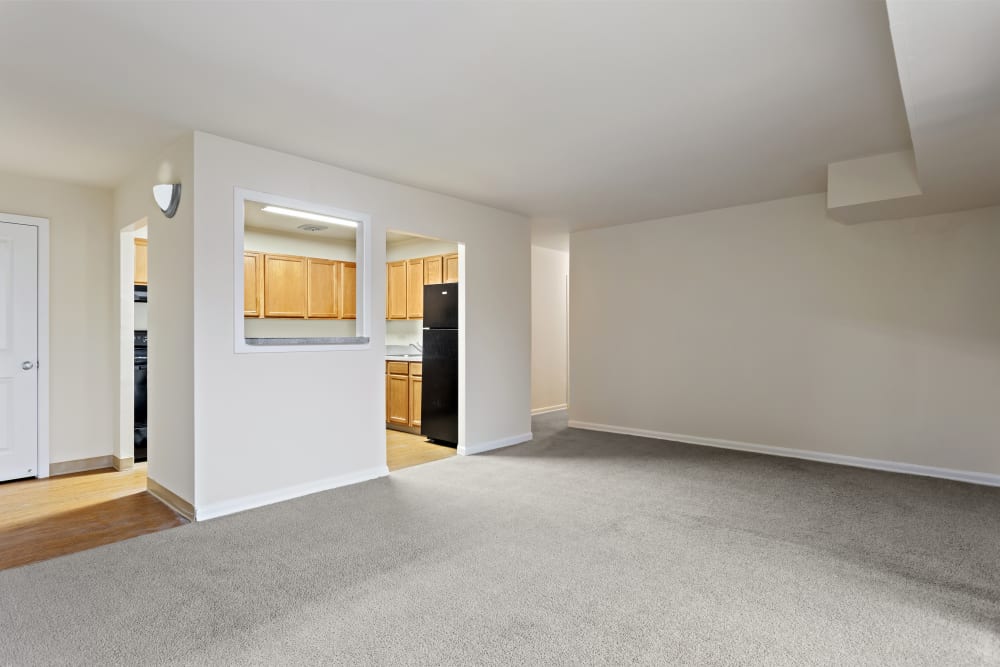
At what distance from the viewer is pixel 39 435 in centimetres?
445

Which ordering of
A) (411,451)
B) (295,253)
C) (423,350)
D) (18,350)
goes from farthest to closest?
(295,253) < (423,350) < (411,451) < (18,350)

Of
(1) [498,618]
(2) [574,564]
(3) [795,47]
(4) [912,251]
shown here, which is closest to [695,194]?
(4) [912,251]

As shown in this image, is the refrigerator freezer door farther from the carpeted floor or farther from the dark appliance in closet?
the dark appliance in closet

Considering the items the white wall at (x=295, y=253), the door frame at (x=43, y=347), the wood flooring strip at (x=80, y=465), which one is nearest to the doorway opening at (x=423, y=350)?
the white wall at (x=295, y=253)

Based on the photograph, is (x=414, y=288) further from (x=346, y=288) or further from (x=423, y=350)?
(x=423, y=350)

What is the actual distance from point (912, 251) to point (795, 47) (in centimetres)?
306

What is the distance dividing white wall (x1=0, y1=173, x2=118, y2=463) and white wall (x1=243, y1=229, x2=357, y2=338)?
1.54 meters

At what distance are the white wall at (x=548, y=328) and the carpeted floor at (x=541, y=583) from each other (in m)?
4.03

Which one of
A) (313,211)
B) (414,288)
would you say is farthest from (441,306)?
(313,211)

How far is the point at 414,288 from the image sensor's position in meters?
6.73

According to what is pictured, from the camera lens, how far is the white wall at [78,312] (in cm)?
453

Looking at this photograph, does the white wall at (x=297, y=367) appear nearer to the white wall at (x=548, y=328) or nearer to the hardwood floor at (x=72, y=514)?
the hardwood floor at (x=72, y=514)

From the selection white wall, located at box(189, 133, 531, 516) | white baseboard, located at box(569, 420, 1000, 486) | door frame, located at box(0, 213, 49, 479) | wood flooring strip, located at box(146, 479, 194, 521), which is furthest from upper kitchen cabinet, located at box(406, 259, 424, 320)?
door frame, located at box(0, 213, 49, 479)

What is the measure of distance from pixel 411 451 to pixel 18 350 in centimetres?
336
